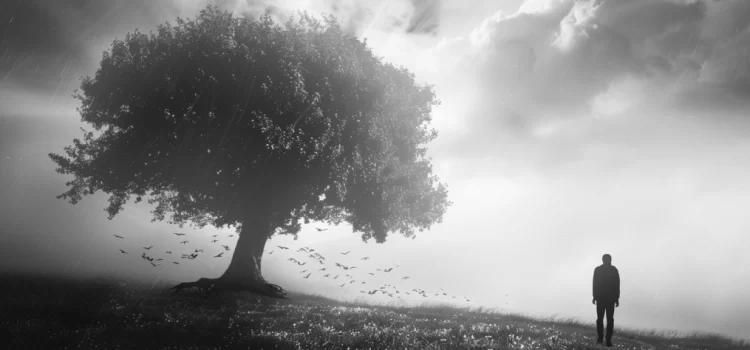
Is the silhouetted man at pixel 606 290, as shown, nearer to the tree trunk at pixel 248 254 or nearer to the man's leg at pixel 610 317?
the man's leg at pixel 610 317

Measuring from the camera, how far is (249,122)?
1984cm

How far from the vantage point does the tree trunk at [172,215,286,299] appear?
2183 cm

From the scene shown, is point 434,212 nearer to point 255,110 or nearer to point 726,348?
point 255,110

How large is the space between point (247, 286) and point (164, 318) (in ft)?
42.2

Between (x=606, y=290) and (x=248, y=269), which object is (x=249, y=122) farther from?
(x=606, y=290)

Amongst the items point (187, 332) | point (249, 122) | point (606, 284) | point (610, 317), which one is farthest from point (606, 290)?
point (249, 122)

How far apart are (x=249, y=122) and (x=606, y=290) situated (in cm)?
1906

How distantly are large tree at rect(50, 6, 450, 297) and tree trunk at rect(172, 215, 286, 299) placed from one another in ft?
0.27

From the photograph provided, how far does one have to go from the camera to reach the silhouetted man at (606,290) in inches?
523

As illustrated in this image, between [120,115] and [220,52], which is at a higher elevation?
[220,52]

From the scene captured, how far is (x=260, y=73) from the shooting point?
20750 millimetres

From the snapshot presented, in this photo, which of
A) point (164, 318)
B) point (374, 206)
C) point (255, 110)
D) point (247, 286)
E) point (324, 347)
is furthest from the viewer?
point (374, 206)

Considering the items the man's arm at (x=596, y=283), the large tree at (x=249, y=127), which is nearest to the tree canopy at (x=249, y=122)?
the large tree at (x=249, y=127)

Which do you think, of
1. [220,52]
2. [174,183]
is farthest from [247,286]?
[220,52]
